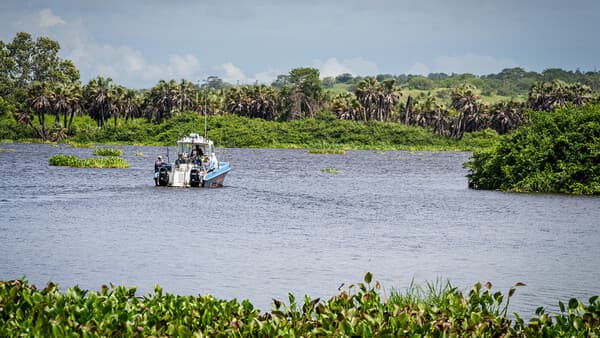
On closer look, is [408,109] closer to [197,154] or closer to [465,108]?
[465,108]

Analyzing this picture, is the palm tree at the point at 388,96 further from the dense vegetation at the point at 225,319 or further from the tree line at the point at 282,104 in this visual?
the dense vegetation at the point at 225,319

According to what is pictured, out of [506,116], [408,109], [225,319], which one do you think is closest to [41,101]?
[408,109]

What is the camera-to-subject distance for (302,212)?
38.4 meters

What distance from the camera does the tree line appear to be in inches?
5694

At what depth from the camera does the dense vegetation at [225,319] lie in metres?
9.73

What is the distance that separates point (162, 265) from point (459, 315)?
42.7ft

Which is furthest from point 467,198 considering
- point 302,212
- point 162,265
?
point 162,265

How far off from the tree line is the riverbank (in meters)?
3.37

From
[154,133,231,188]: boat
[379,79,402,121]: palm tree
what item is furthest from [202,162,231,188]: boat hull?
[379,79,402,121]: palm tree

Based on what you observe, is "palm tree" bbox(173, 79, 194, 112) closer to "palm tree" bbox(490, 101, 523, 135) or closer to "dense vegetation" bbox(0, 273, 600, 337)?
"palm tree" bbox(490, 101, 523, 135)

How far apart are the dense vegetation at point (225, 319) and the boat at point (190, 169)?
3750cm

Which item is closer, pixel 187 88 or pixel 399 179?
A: pixel 399 179

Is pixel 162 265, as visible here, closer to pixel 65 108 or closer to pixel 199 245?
pixel 199 245

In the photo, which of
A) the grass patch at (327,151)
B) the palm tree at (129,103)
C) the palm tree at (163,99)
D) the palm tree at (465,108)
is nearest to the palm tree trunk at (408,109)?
the palm tree at (465,108)
